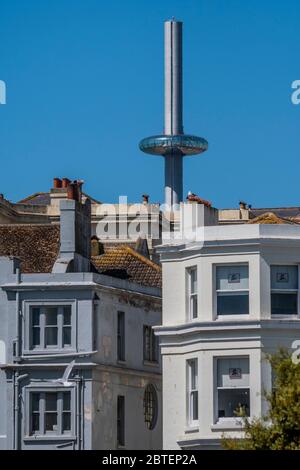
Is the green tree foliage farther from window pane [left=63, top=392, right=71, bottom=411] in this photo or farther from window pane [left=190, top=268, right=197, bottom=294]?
window pane [left=63, top=392, right=71, bottom=411]

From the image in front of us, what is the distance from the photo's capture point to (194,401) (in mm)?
73438

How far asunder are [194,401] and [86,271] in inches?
477

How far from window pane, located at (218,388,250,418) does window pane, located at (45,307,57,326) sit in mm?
9219

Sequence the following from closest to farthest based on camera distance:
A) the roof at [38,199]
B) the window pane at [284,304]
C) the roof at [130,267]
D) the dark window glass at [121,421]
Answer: the window pane at [284,304], the dark window glass at [121,421], the roof at [130,267], the roof at [38,199]

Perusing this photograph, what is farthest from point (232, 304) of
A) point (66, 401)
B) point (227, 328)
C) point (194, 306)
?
point (66, 401)

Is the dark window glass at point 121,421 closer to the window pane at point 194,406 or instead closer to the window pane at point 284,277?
the window pane at point 194,406

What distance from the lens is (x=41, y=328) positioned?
7956cm

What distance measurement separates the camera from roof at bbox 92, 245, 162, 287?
3440 inches

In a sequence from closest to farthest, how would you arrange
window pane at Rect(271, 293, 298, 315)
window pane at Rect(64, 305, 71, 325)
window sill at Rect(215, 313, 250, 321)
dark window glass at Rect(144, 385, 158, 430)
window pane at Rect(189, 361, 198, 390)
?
window sill at Rect(215, 313, 250, 321) < window pane at Rect(271, 293, 298, 315) < window pane at Rect(189, 361, 198, 390) < window pane at Rect(64, 305, 71, 325) < dark window glass at Rect(144, 385, 158, 430)

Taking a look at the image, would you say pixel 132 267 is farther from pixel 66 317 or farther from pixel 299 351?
pixel 299 351

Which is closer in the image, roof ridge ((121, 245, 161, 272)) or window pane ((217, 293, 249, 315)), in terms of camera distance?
window pane ((217, 293, 249, 315))

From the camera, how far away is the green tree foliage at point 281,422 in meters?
62.9

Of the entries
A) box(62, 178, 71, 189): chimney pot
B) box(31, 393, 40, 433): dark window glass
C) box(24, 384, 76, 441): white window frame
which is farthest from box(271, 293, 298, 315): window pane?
box(62, 178, 71, 189): chimney pot

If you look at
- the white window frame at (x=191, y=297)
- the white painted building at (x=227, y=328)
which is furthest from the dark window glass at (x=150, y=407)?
the white window frame at (x=191, y=297)
